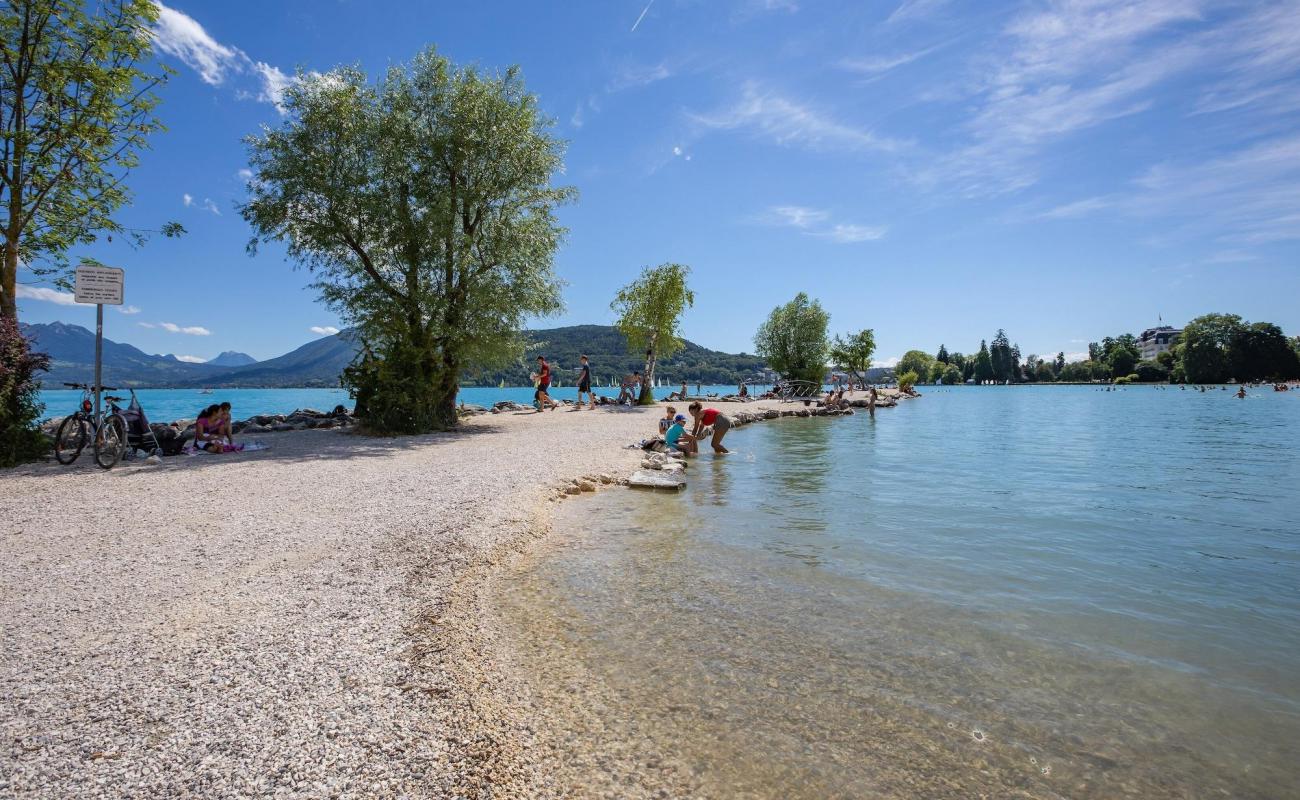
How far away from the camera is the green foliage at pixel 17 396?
1163 cm

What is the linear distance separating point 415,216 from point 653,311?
22983 millimetres

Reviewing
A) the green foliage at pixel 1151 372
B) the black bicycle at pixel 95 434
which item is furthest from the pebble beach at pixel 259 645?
the green foliage at pixel 1151 372

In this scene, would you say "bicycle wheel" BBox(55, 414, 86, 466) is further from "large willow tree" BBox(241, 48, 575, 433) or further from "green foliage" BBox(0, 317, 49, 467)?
"large willow tree" BBox(241, 48, 575, 433)

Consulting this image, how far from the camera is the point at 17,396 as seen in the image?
39.3 feet

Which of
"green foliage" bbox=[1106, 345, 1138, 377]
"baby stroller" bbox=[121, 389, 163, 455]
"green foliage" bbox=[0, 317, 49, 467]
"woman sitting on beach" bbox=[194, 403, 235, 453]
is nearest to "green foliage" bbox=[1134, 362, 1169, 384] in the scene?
"green foliage" bbox=[1106, 345, 1138, 377]

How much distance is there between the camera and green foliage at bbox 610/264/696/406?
41.2 m

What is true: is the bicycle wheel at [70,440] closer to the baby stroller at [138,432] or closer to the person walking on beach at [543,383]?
the baby stroller at [138,432]

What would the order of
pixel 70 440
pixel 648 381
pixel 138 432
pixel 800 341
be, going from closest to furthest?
pixel 70 440, pixel 138 432, pixel 648 381, pixel 800 341

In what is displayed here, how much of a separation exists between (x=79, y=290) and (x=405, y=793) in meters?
15.9

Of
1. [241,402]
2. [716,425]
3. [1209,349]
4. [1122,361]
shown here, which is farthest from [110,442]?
[1122,361]

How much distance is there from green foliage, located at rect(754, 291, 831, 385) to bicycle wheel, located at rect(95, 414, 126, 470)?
2537 inches

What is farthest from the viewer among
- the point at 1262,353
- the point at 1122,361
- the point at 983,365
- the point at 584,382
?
the point at 983,365

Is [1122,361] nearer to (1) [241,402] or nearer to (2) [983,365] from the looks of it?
(2) [983,365]

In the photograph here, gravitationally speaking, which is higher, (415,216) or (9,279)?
(415,216)
